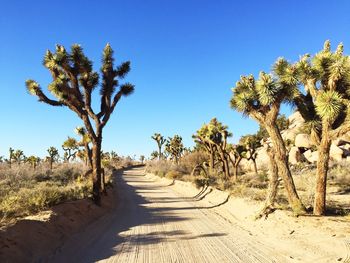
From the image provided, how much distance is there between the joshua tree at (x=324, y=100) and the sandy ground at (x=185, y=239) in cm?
167

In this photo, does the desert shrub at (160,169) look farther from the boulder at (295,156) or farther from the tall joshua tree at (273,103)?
the tall joshua tree at (273,103)

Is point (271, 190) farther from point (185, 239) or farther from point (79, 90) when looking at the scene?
point (79, 90)

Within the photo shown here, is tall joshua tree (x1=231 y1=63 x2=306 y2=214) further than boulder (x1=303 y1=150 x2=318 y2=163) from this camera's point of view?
No

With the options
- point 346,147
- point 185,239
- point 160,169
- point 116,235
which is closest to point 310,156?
point 346,147

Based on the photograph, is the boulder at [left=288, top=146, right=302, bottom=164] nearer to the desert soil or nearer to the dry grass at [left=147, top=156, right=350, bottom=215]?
the dry grass at [left=147, top=156, right=350, bottom=215]

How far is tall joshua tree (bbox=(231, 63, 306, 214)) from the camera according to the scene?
10.6 m

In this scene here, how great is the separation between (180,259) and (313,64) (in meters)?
7.86

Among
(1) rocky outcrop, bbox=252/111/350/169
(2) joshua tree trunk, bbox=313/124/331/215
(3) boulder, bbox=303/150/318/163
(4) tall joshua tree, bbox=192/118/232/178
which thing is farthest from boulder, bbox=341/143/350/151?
(2) joshua tree trunk, bbox=313/124/331/215

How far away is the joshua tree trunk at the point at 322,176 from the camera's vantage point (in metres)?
9.77

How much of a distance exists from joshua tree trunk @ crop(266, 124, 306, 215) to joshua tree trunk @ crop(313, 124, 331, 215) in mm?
477

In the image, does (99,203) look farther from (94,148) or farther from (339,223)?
(339,223)

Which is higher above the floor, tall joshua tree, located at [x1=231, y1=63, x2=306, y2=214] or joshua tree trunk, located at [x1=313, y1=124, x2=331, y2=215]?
tall joshua tree, located at [x1=231, y1=63, x2=306, y2=214]

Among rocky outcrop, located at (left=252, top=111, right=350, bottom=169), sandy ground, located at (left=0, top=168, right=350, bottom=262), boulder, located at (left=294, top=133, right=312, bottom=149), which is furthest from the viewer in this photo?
boulder, located at (left=294, top=133, right=312, bottom=149)

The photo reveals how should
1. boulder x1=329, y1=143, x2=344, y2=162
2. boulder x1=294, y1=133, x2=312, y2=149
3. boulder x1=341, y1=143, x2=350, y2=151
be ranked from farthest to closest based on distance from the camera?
boulder x1=294, y1=133, x2=312, y2=149 < boulder x1=341, y1=143, x2=350, y2=151 < boulder x1=329, y1=143, x2=344, y2=162
